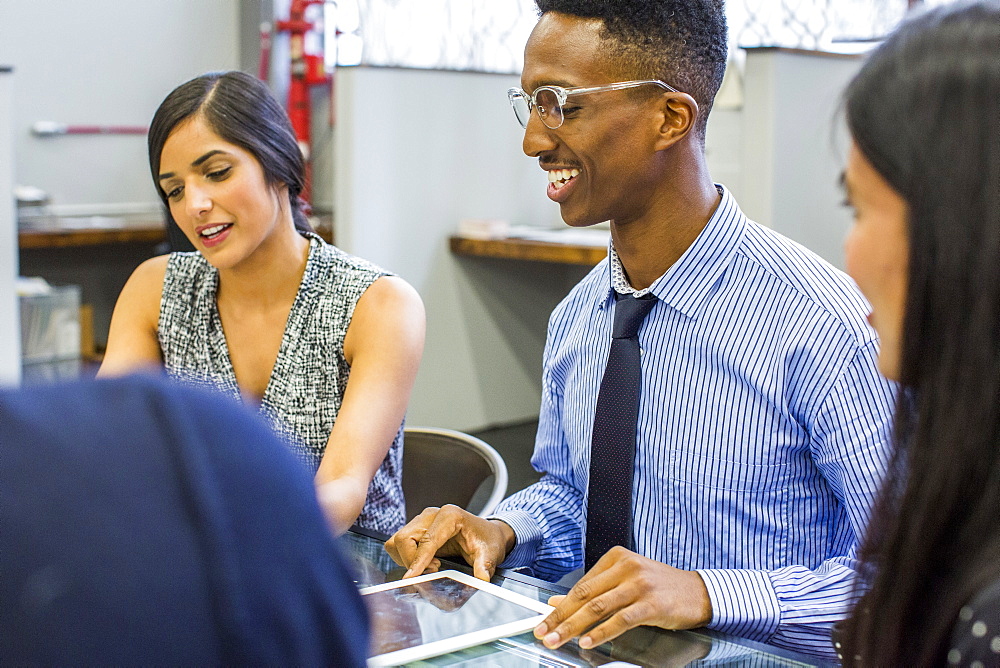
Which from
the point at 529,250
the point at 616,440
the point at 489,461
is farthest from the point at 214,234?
the point at 529,250

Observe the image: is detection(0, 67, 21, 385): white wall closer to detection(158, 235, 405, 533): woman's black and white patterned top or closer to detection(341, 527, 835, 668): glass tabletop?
detection(158, 235, 405, 533): woman's black and white patterned top

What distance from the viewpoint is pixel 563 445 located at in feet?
4.68

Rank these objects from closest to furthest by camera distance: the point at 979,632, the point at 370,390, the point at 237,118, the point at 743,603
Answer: the point at 979,632
the point at 743,603
the point at 370,390
the point at 237,118

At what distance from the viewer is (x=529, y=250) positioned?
11.6 feet

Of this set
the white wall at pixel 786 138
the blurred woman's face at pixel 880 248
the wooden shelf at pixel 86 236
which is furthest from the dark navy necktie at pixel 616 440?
the wooden shelf at pixel 86 236

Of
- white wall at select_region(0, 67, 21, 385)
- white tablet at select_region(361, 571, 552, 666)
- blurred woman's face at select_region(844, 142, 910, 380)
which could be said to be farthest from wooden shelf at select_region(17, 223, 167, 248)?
blurred woman's face at select_region(844, 142, 910, 380)

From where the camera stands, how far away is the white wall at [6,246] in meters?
2.74

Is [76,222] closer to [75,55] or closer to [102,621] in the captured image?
[75,55]

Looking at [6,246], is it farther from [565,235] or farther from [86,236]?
[565,235]

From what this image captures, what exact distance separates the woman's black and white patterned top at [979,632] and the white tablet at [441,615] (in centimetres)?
41

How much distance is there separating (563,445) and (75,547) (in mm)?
1158

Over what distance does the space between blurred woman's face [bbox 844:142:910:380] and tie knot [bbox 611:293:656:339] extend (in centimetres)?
58

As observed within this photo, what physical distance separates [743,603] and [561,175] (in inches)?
21.9

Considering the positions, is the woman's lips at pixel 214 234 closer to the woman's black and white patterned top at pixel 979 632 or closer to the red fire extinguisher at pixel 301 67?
the woman's black and white patterned top at pixel 979 632
